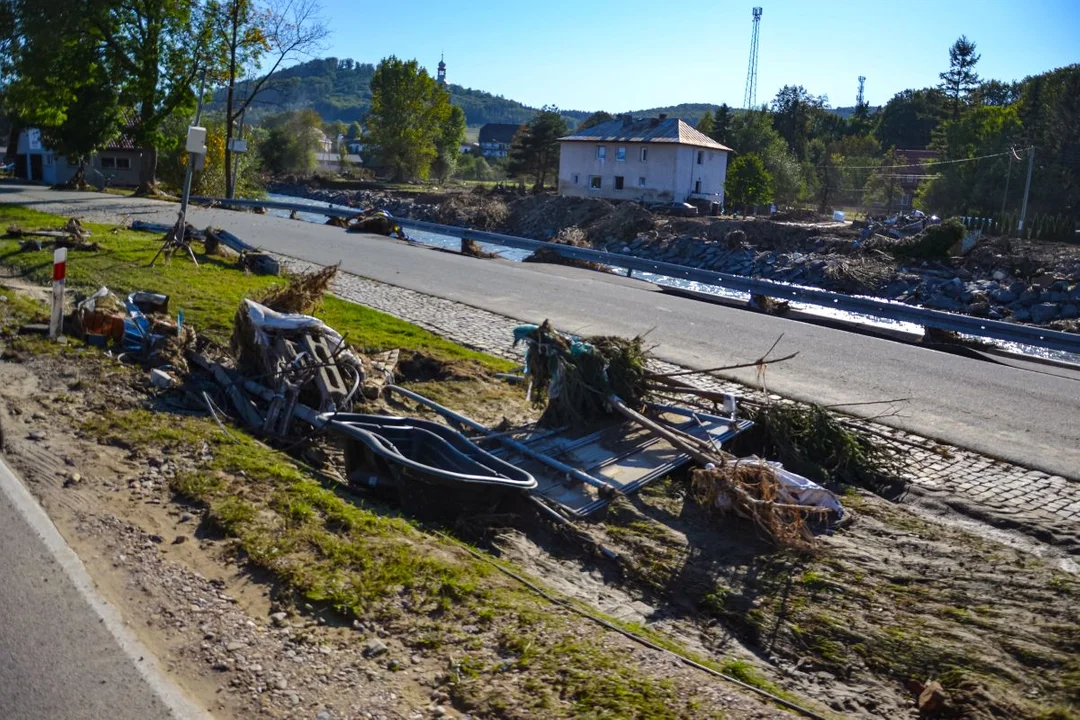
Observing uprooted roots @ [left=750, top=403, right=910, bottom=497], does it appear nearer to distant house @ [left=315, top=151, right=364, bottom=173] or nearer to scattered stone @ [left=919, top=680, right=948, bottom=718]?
scattered stone @ [left=919, top=680, right=948, bottom=718]

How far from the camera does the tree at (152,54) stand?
126 feet

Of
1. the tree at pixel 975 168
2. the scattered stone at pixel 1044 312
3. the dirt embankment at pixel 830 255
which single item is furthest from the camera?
the tree at pixel 975 168

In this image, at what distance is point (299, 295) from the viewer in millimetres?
11266

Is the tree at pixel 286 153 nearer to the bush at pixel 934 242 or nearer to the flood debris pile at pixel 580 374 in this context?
the bush at pixel 934 242

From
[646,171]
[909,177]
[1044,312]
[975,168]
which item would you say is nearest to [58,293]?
[1044,312]

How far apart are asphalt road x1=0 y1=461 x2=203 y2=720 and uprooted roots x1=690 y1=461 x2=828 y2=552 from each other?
4.08 metres

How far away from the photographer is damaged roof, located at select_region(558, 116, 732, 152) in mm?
70938

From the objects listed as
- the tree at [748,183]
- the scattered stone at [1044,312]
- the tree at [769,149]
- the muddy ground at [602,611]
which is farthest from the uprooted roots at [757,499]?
the tree at [769,149]

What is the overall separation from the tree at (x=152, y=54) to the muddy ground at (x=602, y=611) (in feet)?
115

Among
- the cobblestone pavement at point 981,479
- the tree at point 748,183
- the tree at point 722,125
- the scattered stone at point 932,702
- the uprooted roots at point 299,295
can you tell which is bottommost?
the scattered stone at point 932,702

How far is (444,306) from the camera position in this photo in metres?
16.3

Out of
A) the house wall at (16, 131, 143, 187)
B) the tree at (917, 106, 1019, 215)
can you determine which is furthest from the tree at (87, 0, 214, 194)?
the tree at (917, 106, 1019, 215)

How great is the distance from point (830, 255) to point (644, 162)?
32.6m

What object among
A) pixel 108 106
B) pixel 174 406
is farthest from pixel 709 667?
pixel 108 106
